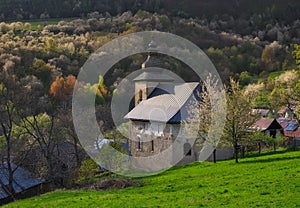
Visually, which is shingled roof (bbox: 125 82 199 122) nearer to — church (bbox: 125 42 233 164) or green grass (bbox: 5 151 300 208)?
church (bbox: 125 42 233 164)

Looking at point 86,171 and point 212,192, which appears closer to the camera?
point 212,192

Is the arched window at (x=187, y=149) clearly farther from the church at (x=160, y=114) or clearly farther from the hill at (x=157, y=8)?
the hill at (x=157, y=8)

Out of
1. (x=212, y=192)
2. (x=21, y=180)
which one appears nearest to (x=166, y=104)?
(x=21, y=180)

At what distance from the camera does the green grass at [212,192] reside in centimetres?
1309

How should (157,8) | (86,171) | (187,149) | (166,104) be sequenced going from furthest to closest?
1. (157,8)
2. (166,104)
3. (187,149)
4. (86,171)

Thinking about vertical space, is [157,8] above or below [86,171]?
above

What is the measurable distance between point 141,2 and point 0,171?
114972 mm

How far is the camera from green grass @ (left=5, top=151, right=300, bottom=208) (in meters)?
13.1

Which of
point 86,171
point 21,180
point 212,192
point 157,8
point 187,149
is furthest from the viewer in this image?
point 157,8

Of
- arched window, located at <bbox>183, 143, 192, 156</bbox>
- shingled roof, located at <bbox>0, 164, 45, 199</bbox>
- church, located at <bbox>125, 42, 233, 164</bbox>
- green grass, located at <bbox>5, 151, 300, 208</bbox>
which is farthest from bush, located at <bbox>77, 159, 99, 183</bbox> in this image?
arched window, located at <bbox>183, 143, 192, 156</bbox>

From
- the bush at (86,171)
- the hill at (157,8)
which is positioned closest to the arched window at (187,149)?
the bush at (86,171)

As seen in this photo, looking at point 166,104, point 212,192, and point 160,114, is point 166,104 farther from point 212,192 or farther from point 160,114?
point 212,192

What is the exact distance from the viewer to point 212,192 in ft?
49.0

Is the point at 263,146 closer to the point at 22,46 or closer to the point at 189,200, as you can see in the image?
the point at 189,200
